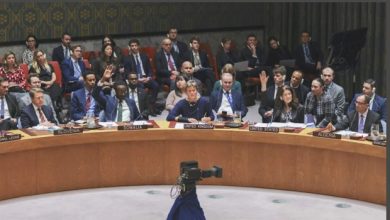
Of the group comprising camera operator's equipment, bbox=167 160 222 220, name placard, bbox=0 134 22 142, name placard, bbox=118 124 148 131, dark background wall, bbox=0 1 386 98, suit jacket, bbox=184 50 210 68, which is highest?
dark background wall, bbox=0 1 386 98

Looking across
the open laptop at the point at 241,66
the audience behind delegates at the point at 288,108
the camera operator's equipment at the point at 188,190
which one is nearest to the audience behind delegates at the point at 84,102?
→ the audience behind delegates at the point at 288,108

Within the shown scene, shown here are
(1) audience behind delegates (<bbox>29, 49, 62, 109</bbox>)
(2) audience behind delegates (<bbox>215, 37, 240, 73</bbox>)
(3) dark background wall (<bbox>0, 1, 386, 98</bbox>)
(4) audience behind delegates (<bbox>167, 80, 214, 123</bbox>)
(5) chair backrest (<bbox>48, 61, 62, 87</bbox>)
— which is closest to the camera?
(4) audience behind delegates (<bbox>167, 80, 214, 123</bbox>)

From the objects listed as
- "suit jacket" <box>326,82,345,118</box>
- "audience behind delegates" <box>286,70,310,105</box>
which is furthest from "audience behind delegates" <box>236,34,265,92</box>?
"suit jacket" <box>326,82,345,118</box>

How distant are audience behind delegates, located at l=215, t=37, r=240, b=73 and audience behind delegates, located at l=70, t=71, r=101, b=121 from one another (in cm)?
371

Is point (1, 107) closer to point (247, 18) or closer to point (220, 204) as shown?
point (220, 204)

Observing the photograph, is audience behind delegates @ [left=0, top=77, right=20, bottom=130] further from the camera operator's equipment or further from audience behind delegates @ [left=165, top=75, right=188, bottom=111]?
the camera operator's equipment

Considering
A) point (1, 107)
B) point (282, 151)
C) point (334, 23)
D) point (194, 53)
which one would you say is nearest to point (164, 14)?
point (194, 53)

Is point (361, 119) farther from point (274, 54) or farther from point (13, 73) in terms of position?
point (274, 54)

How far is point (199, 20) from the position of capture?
1598 cm

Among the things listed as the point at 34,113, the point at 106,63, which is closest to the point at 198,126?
the point at 34,113

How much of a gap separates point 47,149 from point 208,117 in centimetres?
197

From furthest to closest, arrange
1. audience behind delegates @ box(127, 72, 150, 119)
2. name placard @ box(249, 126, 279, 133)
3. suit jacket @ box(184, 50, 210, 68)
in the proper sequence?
suit jacket @ box(184, 50, 210, 68)
audience behind delegates @ box(127, 72, 150, 119)
name placard @ box(249, 126, 279, 133)

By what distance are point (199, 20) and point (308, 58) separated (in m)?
2.77

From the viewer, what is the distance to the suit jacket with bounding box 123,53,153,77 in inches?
513
